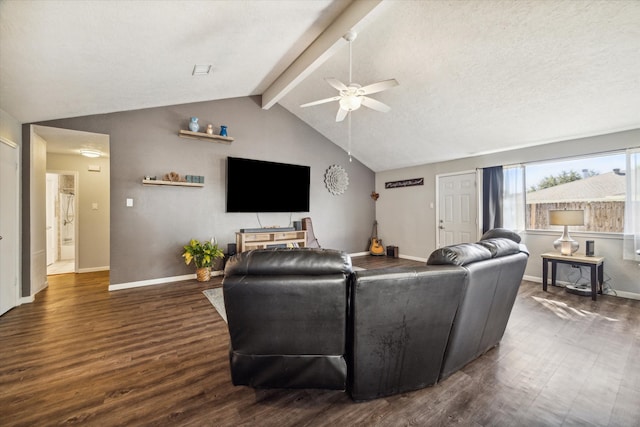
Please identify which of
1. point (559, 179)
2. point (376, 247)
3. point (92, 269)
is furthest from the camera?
point (376, 247)

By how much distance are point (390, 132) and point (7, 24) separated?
15.9ft

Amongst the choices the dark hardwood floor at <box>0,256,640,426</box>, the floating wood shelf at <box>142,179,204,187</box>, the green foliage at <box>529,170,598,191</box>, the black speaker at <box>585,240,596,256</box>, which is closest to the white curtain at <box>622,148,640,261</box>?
the black speaker at <box>585,240,596,256</box>

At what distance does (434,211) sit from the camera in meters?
5.82

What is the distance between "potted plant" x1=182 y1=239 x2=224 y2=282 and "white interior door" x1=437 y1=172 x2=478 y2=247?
15.3 ft

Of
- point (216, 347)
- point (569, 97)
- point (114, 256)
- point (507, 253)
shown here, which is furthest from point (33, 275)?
point (569, 97)

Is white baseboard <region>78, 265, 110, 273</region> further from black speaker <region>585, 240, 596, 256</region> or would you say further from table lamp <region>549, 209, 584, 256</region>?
black speaker <region>585, 240, 596, 256</region>

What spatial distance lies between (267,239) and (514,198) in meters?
4.52

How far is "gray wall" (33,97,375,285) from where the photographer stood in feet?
12.5

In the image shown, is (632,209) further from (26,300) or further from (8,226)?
(26,300)

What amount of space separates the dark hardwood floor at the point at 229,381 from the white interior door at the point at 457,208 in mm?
2565

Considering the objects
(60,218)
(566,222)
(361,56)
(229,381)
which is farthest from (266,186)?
(60,218)

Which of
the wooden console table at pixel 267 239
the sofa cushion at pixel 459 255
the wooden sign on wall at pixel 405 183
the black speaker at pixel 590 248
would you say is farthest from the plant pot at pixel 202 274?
the black speaker at pixel 590 248

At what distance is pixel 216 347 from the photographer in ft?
7.08

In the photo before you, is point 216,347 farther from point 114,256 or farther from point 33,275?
point 33,275
